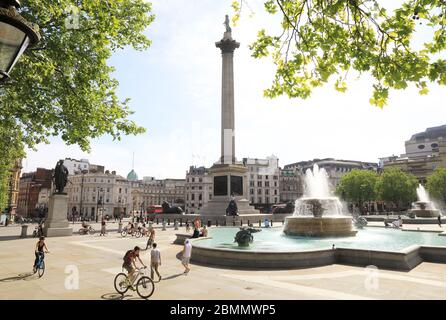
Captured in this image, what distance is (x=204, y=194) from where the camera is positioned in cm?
10788

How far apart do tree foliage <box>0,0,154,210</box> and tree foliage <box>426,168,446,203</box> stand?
74.3 m

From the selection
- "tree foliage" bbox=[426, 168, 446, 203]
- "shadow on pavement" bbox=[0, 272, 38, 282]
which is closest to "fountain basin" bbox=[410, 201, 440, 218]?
"tree foliage" bbox=[426, 168, 446, 203]

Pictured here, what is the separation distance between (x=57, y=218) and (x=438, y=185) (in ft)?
250

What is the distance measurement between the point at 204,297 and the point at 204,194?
99.6m

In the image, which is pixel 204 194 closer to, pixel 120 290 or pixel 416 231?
pixel 416 231

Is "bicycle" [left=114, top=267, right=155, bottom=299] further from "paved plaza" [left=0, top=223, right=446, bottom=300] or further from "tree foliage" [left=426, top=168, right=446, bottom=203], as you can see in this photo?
"tree foliage" [left=426, top=168, right=446, bottom=203]

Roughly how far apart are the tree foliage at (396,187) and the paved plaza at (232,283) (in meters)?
69.5

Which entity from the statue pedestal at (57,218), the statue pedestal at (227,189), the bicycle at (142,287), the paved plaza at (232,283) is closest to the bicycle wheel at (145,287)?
the bicycle at (142,287)

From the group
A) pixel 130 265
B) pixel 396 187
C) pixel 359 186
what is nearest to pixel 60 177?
pixel 130 265

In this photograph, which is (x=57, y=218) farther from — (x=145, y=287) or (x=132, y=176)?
(x=132, y=176)

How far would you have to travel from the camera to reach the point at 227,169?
44938 mm

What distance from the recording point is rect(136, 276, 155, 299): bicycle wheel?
895 cm

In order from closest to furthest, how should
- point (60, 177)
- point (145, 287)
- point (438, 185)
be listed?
point (145, 287) < point (60, 177) < point (438, 185)
